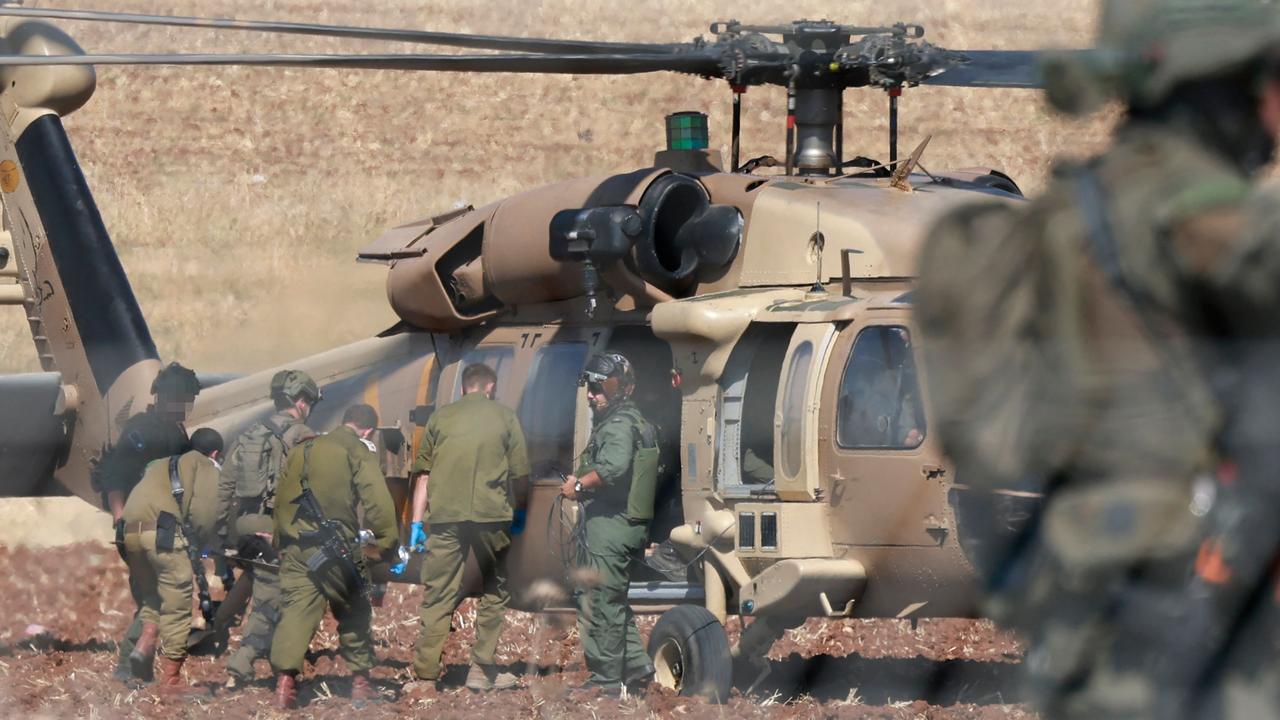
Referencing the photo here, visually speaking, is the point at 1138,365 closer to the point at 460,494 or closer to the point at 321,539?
the point at 460,494

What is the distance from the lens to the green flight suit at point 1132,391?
7.87ft

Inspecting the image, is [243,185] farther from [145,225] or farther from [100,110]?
[100,110]

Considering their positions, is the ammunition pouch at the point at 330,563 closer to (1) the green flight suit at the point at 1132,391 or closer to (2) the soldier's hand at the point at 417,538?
(2) the soldier's hand at the point at 417,538

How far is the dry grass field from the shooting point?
23516mm

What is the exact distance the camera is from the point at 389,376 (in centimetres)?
898

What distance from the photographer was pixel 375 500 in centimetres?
778

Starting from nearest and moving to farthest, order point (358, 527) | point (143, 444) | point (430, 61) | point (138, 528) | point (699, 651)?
point (430, 61) → point (699, 651) → point (358, 527) → point (138, 528) → point (143, 444)

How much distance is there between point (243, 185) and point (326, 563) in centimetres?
1815

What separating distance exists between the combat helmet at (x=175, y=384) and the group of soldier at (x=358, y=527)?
48 cm

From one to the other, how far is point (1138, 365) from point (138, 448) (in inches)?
273

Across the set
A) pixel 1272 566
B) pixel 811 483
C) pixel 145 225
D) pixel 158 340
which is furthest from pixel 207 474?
pixel 145 225

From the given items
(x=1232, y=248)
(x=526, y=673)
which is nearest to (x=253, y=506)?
(x=526, y=673)

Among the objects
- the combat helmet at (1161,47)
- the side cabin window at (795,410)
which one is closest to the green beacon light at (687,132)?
the side cabin window at (795,410)

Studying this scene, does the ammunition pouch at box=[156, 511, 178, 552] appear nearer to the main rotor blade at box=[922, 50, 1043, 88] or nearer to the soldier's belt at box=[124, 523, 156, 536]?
the soldier's belt at box=[124, 523, 156, 536]
